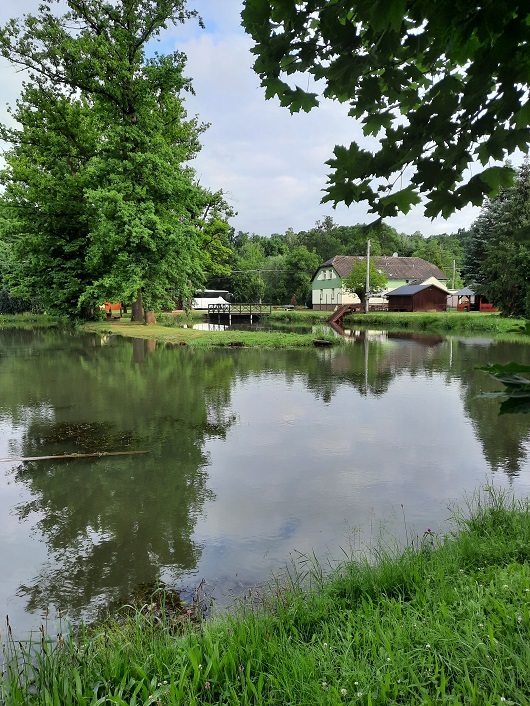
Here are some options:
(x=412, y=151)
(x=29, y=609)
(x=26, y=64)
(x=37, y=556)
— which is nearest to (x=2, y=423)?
(x=37, y=556)

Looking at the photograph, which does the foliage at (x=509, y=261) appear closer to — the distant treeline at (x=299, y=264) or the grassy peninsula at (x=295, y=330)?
the grassy peninsula at (x=295, y=330)

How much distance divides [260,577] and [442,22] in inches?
183

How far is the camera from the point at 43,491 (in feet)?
23.9

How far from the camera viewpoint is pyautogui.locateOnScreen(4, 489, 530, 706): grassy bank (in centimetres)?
250

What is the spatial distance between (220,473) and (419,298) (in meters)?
48.1

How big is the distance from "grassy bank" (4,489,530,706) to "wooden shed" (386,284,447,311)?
5064cm

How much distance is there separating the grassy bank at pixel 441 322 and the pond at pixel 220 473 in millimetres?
19783

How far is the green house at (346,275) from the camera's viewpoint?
59156mm

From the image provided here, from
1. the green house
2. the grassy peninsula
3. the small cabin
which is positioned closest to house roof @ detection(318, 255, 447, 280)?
the green house

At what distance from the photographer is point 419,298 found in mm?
52250

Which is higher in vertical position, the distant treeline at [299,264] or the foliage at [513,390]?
the distant treeline at [299,264]

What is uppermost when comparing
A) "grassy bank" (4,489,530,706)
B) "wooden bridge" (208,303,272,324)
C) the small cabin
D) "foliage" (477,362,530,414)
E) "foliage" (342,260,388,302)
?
"foliage" (342,260,388,302)

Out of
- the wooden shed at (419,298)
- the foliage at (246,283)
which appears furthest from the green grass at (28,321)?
the wooden shed at (419,298)

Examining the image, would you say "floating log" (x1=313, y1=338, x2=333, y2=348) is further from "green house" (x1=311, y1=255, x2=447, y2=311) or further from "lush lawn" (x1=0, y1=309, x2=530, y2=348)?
"green house" (x1=311, y1=255, x2=447, y2=311)
